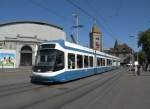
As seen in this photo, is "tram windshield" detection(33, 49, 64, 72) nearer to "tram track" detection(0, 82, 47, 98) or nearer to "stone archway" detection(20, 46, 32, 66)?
"tram track" detection(0, 82, 47, 98)

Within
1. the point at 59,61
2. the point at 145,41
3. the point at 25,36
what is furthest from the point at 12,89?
the point at 25,36

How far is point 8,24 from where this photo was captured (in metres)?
92.6

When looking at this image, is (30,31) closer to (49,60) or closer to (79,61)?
(79,61)

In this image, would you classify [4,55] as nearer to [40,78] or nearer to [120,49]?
[40,78]

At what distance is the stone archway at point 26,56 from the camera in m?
85.6

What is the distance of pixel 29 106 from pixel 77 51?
15.3 m

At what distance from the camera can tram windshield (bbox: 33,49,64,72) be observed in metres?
20.8

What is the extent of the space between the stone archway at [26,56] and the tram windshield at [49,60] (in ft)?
212

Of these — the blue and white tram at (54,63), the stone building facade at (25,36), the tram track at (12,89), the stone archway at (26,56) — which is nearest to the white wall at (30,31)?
the stone building facade at (25,36)

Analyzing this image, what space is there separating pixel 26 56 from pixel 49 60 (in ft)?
219

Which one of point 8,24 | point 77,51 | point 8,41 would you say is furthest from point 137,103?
point 8,24

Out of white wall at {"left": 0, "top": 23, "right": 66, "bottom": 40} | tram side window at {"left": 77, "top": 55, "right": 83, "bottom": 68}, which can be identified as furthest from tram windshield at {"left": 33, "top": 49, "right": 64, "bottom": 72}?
white wall at {"left": 0, "top": 23, "right": 66, "bottom": 40}

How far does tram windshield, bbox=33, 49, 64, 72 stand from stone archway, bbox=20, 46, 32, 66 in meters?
64.7

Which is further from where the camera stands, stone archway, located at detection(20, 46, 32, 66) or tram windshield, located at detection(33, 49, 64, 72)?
stone archway, located at detection(20, 46, 32, 66)
